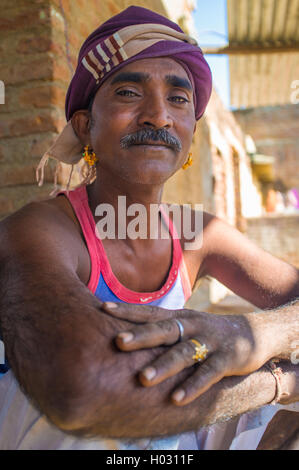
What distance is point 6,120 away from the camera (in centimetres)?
239

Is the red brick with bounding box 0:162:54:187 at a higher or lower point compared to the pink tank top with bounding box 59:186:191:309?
higher

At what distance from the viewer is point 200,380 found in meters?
1.10

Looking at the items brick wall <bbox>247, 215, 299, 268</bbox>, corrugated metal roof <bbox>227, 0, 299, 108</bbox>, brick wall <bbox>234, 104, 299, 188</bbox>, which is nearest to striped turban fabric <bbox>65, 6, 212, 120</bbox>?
corrugated metal roof <bbox>227, 0, 299, 108</bbox>

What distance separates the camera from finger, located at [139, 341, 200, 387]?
1.02 meters

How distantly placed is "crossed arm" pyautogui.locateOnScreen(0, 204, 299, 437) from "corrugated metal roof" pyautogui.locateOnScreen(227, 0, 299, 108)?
164 inches

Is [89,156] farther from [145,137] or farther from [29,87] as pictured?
[29,87]

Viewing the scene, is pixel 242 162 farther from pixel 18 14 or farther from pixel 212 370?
pixel 212 370

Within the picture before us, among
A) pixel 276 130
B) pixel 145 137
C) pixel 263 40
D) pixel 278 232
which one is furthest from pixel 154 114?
pixel 276 130

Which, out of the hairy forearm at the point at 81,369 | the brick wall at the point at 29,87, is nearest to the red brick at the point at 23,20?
the brick wall at the point at 29,87

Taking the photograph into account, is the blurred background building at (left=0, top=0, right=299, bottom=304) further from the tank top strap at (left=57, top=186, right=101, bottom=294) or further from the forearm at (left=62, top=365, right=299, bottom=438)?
the forearm at (left=62, top=365, right=299, bottom=438)

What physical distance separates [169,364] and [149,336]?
8 cm

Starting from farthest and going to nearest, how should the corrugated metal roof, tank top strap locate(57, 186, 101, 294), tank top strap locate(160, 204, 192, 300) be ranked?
the corrugated metal roof
tank top strap locate(160, 204, 192, 300)
tank top strap locate(57, 186, 101, 294)

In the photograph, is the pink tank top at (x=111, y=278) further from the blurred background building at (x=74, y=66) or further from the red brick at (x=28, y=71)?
the red brick at (x=28, y=71)

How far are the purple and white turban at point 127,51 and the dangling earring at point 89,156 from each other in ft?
0.40
